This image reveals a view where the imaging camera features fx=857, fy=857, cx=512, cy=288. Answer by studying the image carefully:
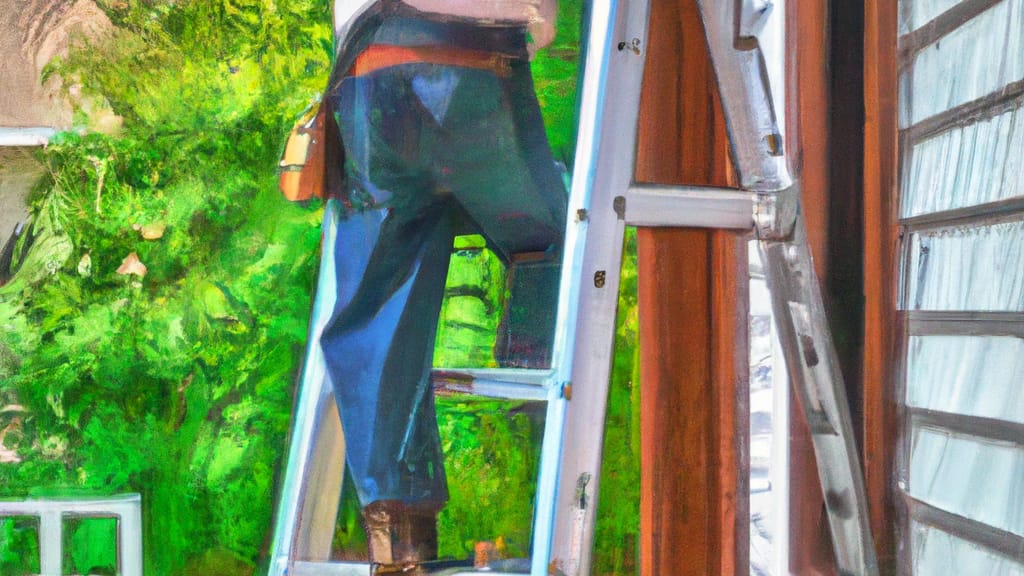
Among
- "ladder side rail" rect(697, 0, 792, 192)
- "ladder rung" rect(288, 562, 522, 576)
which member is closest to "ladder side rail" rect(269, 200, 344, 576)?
"ladder rung" rect(288, 562, 522, 576)

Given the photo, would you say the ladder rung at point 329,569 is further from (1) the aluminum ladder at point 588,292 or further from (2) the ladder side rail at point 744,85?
(2) the ladder side rail at point 744,85

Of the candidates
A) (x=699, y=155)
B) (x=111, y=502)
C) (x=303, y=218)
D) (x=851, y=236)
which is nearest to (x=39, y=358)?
(x=111, y=502)

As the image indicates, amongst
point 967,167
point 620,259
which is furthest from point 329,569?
point 967,167

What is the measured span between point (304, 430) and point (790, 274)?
2.12 feet

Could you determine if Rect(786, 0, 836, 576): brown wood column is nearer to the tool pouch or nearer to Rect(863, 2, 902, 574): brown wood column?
Rect(863, 2, 902, 574): brown wood column

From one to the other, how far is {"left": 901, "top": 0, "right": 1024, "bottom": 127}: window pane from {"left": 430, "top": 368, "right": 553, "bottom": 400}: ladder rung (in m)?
0.53

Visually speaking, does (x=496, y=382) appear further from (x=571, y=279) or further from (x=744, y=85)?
(x=744, y=85)

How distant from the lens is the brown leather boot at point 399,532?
1.02m

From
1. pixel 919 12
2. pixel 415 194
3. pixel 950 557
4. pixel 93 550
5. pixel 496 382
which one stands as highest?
pixel 919 12

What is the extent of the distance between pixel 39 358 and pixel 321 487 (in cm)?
43

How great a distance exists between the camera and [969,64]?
896 mm

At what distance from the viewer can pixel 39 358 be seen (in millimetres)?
1177

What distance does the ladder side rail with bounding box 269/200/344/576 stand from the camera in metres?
1.13

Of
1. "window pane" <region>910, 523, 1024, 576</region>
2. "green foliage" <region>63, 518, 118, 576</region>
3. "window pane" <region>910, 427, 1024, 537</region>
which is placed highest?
"window pane" <region>910, 427, 1024, 537</region>
